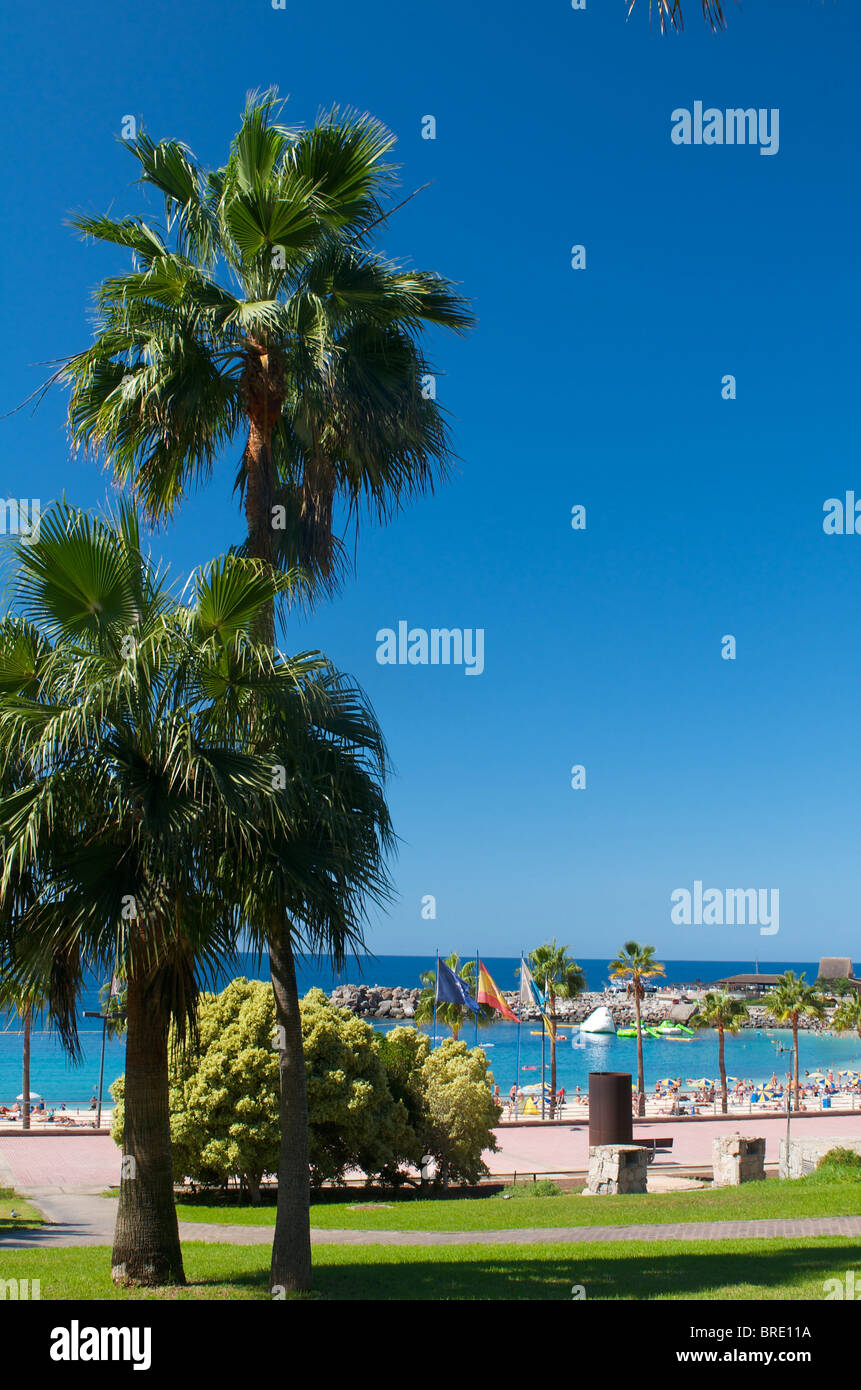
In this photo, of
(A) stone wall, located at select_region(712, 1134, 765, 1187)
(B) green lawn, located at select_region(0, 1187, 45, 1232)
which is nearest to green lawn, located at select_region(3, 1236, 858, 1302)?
(B) green lawn, located at select_region(0, 1187, 45, 1232)

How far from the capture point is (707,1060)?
358ft

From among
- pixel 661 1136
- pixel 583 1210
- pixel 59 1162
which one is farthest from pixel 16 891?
pixel 661 1136

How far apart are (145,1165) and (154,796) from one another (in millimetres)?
3831

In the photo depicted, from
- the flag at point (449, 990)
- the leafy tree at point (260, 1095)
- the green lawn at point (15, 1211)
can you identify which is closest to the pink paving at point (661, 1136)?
the flag at point (449, 990)

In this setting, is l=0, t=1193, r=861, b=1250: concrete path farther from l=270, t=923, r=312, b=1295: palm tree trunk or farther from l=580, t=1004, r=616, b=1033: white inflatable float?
l=580, t=1004, r=616, b=1033: white inflatable float

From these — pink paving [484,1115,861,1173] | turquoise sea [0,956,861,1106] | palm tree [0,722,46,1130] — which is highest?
palm tree [0,722,46,1130]

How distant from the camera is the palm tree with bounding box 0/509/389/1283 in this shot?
8.86 metres

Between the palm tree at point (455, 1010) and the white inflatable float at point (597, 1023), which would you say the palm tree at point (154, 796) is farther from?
the white inflatable float at point (597, 1023)

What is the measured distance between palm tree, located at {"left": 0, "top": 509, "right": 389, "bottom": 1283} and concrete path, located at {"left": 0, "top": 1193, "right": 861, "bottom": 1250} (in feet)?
20.8

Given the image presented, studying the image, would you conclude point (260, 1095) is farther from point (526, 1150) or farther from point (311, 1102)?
point (526, 1150)

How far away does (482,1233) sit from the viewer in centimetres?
1577

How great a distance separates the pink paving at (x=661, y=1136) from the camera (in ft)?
110
